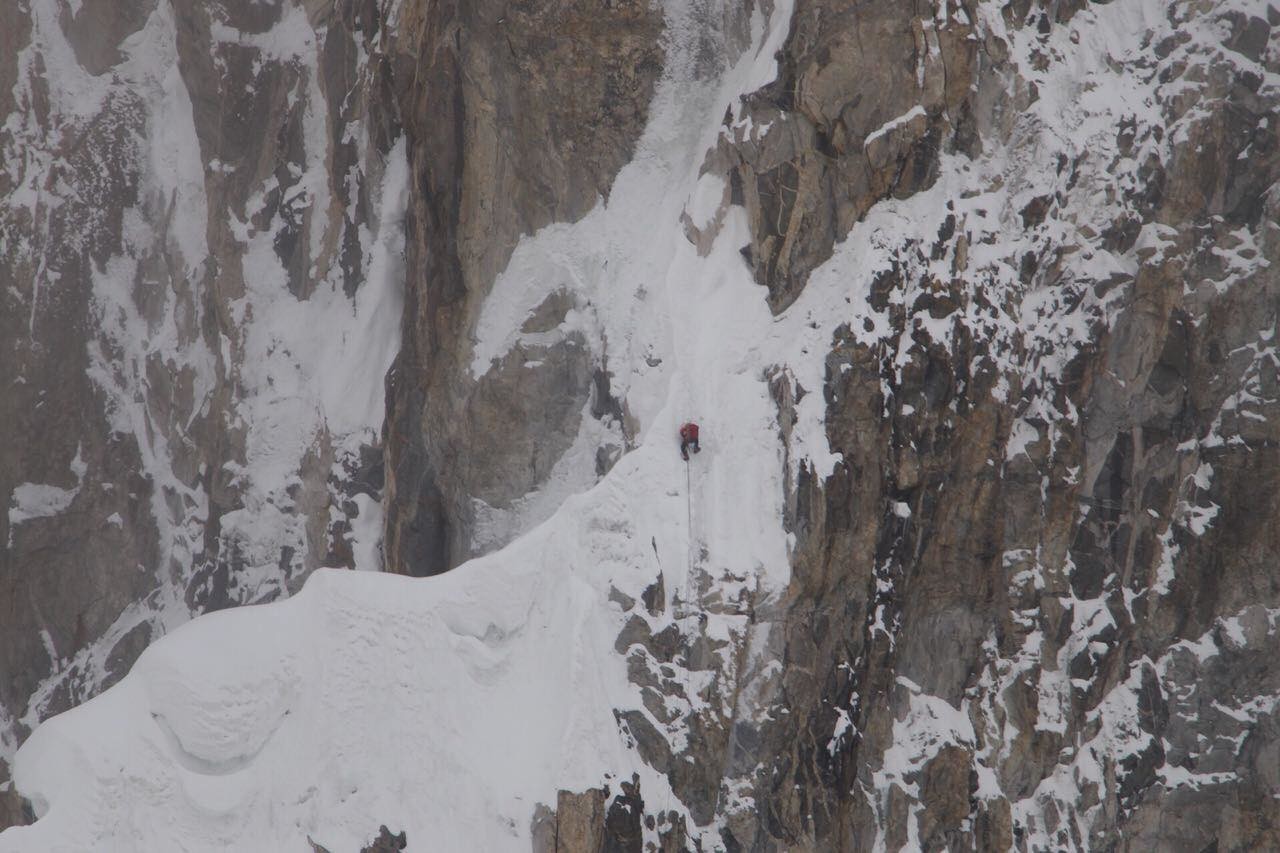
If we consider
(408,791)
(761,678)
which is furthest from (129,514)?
(761,678)

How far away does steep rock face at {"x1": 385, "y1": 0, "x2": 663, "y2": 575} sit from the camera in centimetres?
2189

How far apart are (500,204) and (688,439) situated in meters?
6.90

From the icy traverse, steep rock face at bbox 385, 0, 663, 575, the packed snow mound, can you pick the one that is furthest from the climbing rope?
steep rock face at bbox 385, 0, 663, 575

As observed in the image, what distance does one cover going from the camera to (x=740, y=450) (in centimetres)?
1809

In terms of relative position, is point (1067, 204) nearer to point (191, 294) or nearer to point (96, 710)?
point (96, 710)

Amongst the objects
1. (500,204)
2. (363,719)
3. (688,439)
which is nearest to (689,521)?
(688,439)

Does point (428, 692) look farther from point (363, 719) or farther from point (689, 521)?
point (689, 521)

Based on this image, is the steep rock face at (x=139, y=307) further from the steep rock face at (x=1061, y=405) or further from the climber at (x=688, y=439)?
the steep rock face at (x=1061, y=405)

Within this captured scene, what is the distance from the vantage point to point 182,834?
16.1 metres

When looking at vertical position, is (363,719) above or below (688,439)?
below

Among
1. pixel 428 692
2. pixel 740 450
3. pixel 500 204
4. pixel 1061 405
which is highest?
pixel 500 204

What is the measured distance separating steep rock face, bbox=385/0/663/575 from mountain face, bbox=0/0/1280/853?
70 millimetres

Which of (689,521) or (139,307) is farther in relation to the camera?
(139,307)

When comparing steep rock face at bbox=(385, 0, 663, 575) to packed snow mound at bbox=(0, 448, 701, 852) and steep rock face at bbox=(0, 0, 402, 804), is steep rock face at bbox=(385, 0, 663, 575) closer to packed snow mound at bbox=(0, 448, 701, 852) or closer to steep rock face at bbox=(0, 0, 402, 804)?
steep rock face at bbox=(0, 0, 402, 804)
